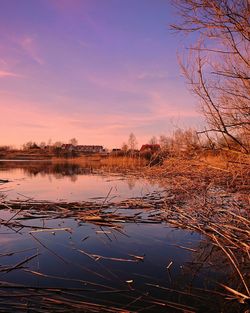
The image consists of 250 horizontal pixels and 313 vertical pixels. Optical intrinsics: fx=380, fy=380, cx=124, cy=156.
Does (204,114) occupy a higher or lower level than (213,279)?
higher

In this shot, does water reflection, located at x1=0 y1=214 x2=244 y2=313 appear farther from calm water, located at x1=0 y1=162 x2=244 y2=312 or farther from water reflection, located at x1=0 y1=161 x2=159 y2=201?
water reflection, located at x1=0 y1=161 x2=159 y2=201

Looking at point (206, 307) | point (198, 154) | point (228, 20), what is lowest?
point (206, 307)

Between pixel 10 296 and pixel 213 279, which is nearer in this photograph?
pixel 10 296

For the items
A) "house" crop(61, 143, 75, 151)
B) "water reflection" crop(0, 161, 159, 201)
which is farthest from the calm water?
"house" crop(61, 143, 75, 151)

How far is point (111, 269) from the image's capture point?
5543mm

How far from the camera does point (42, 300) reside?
14.3 ft

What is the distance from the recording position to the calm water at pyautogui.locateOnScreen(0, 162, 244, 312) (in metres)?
4.38

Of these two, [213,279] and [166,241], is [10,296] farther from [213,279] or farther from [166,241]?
[166,241]

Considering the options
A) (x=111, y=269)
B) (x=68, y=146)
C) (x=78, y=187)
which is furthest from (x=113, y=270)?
(x=68, y=146)

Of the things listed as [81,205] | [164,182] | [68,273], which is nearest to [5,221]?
[81,205]

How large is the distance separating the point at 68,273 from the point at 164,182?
1141 centimetres

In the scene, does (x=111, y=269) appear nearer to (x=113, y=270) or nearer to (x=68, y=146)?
(x=113, y=270)

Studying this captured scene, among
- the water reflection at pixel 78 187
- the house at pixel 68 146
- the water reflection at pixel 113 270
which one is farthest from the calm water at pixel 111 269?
the house at pixel 68 146

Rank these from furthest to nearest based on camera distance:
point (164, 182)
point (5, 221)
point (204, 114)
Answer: point (164, 182), point (5, 221), point (204, 114)
